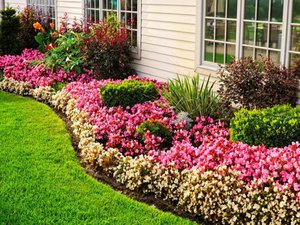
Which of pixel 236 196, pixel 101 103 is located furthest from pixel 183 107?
pixel 236 196

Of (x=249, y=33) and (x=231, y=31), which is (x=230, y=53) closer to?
(x=231, y=31)

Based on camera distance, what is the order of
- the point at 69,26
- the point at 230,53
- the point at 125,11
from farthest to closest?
1. the point at 69,26
2. the point at 125,11
3. the point at 230,53

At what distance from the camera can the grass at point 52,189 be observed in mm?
5270

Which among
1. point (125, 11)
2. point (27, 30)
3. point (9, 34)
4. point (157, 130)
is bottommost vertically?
point (157, 130)

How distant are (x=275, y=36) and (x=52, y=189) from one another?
363 cm

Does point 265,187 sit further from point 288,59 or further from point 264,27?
point 264,27

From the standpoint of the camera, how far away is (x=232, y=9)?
27.0 feet

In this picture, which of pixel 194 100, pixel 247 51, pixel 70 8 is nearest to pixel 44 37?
pixel 70 8

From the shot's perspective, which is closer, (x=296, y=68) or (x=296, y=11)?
(x=296, y=11)

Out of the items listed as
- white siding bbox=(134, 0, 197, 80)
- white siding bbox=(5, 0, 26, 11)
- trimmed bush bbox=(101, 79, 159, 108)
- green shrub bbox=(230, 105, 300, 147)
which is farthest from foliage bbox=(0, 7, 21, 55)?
green shrub bbox=(230, 105, 300, 147)

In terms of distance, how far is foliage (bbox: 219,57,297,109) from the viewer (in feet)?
23.2

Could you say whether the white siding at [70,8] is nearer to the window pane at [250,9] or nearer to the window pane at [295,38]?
the window pane at [250,9]

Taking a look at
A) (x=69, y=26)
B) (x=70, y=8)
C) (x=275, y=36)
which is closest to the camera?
(x=275, y=36)

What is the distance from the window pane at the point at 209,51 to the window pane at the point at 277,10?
1.53 metres
